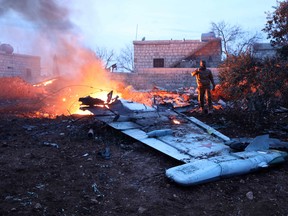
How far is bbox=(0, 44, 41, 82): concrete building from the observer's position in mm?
27720

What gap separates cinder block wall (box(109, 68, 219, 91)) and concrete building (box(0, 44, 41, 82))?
39.6 ft

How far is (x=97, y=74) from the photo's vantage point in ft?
69.0

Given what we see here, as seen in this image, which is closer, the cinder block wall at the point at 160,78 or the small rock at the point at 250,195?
the small rock at the point at 250,195

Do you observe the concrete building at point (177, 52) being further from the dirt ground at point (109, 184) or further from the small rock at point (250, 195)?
the small rock at point (250, 195)

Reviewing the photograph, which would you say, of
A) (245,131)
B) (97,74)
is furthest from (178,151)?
(97,74)

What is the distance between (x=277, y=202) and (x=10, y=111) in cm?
997

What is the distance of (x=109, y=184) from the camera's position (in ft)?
14.8

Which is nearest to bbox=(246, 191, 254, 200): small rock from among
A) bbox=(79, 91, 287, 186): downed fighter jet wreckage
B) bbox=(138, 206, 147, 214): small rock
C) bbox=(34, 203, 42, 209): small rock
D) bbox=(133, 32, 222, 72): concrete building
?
bbox=(79, 91, 287, 186): downed fighter jet wreckage

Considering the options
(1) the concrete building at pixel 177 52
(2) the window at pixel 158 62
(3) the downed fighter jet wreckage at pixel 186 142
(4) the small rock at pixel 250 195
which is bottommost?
(4) the small rock at pixel 250 195

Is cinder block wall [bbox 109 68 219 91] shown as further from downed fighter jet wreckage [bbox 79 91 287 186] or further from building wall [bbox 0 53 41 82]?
downed fighter jet wreckage [bbox 79 91 287 186]

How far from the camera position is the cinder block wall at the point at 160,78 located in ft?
68.5

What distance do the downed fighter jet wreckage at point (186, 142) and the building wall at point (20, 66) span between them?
890 inches

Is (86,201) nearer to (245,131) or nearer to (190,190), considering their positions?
(190,190)

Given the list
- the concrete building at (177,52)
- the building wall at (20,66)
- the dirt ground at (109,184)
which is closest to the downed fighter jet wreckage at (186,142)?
the dirt ground at (109,184)
